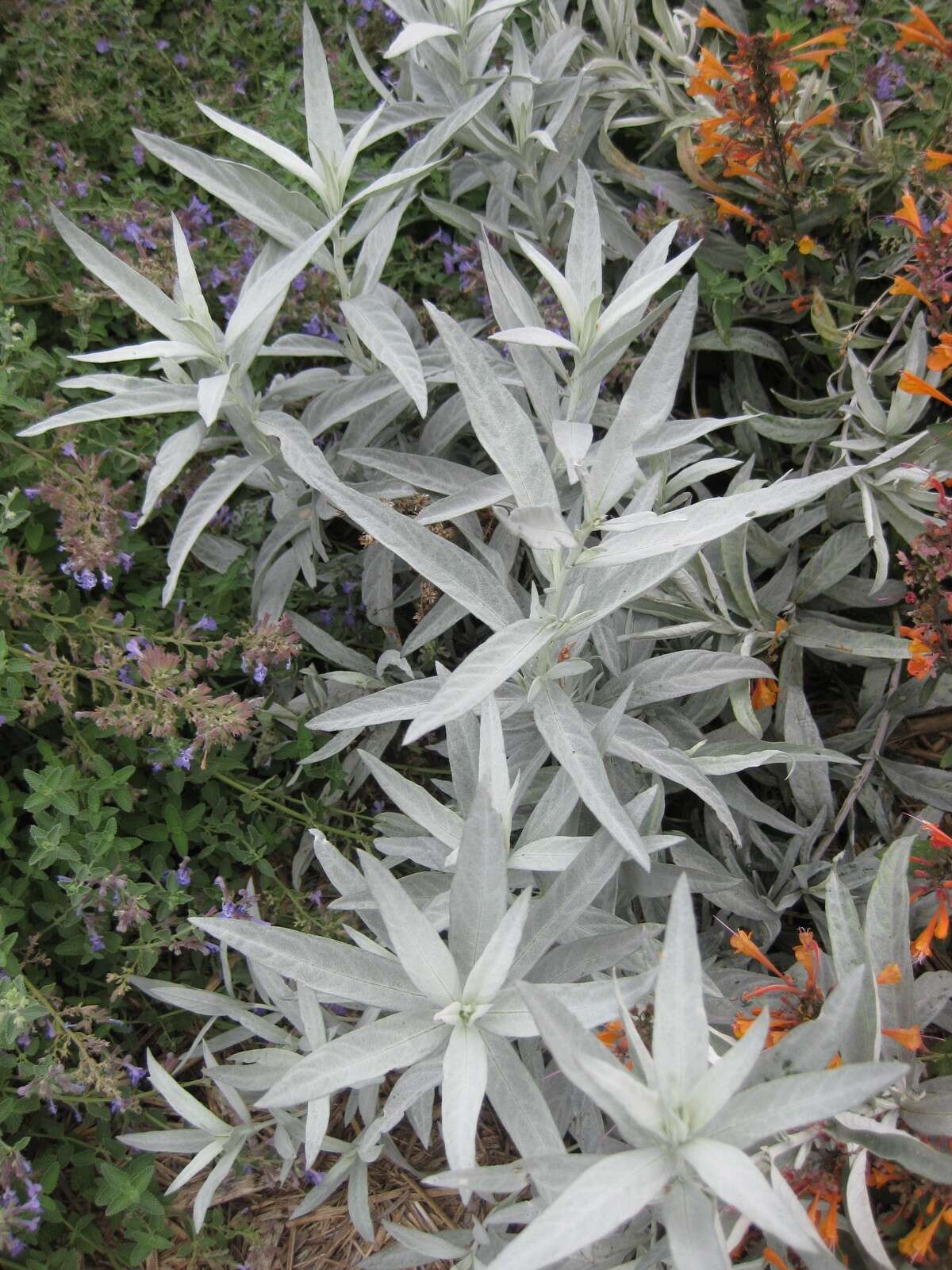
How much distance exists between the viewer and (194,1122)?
149 centimetres

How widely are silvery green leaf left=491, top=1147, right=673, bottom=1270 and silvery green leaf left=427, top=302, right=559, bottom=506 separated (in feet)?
2.50

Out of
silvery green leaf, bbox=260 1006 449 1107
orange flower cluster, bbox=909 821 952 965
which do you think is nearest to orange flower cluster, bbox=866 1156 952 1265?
orange flower cluster, bbox=909 821 952 965

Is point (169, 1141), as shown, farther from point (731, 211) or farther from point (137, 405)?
point (731, 211)

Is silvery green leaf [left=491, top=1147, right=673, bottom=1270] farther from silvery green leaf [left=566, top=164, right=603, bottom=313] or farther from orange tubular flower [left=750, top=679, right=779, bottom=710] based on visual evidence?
silvery green leaf [left=566, top=164, right=603, bottom=313]

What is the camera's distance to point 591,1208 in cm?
85

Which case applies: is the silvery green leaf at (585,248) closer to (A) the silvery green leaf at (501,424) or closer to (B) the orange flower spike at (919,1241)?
(A) the silvery green leaf at (501,424)

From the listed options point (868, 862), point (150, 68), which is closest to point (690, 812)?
point (868, 862)

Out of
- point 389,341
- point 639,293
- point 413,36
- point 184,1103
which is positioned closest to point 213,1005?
point 184,1103

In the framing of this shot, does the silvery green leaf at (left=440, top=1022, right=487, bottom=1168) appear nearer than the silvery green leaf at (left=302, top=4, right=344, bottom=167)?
Yes

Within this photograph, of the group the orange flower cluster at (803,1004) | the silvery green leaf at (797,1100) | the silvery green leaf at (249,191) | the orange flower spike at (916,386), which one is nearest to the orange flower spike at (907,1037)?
the orange flower cluster at (803,1004)

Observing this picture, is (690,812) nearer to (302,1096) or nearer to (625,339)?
(625,339)

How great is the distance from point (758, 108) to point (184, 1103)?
195cm

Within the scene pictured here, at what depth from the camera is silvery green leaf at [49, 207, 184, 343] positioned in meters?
1.48

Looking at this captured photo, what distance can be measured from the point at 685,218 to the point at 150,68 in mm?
1524
